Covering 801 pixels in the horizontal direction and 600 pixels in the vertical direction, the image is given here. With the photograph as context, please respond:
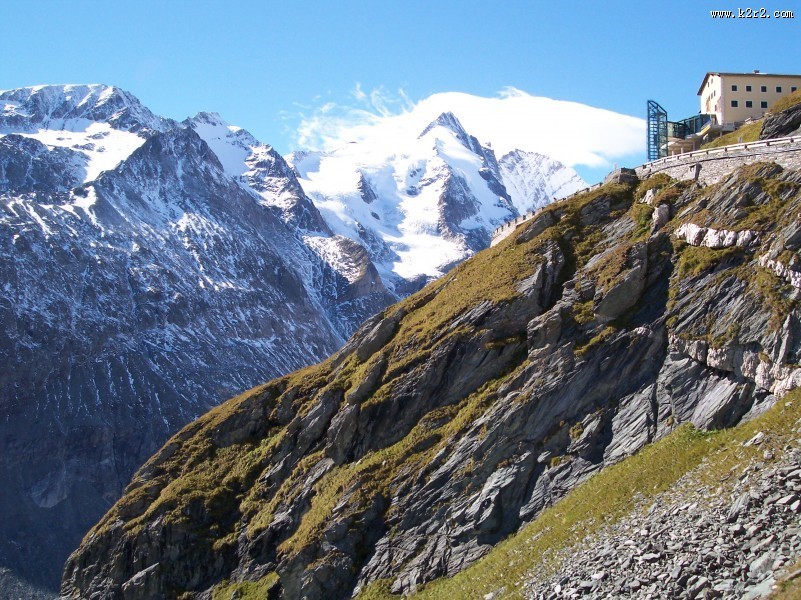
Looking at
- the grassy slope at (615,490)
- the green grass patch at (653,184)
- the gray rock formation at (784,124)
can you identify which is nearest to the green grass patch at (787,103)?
the gray rock formation at (784,124)

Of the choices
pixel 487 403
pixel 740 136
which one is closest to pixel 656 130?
pixel 740 136

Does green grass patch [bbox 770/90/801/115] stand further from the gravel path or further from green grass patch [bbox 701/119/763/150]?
the gravel path

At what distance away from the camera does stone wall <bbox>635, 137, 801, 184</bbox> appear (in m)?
51.7

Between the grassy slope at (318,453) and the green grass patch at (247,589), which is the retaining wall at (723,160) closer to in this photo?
the grassy slope at (318,453)

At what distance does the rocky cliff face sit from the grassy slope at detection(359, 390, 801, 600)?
1239mm

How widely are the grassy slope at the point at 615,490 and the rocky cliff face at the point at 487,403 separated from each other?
1239mm

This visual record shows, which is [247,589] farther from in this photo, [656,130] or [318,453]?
[656,130]

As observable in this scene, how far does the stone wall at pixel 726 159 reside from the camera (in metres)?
51.7

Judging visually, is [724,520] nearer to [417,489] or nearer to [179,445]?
[417,489]

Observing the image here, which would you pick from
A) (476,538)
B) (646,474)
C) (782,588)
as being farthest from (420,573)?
(782,588)

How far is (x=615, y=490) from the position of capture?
4106 cm

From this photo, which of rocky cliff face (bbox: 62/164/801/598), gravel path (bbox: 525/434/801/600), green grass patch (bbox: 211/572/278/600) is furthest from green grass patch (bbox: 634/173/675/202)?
green grass patch (bbox: 211/572/278/600)

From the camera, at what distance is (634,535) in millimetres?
36500

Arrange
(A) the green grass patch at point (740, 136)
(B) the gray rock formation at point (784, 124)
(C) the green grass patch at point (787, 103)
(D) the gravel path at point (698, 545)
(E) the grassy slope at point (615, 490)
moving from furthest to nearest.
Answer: (A) the green grass patch at point (740, 136) → (C) the green grass patch at point (787, 103) → (B) the gray rock formation at point (784, 124) → (E) the grassy slope at point (615, 490) → (D) the gravel path at point (698, 545)
